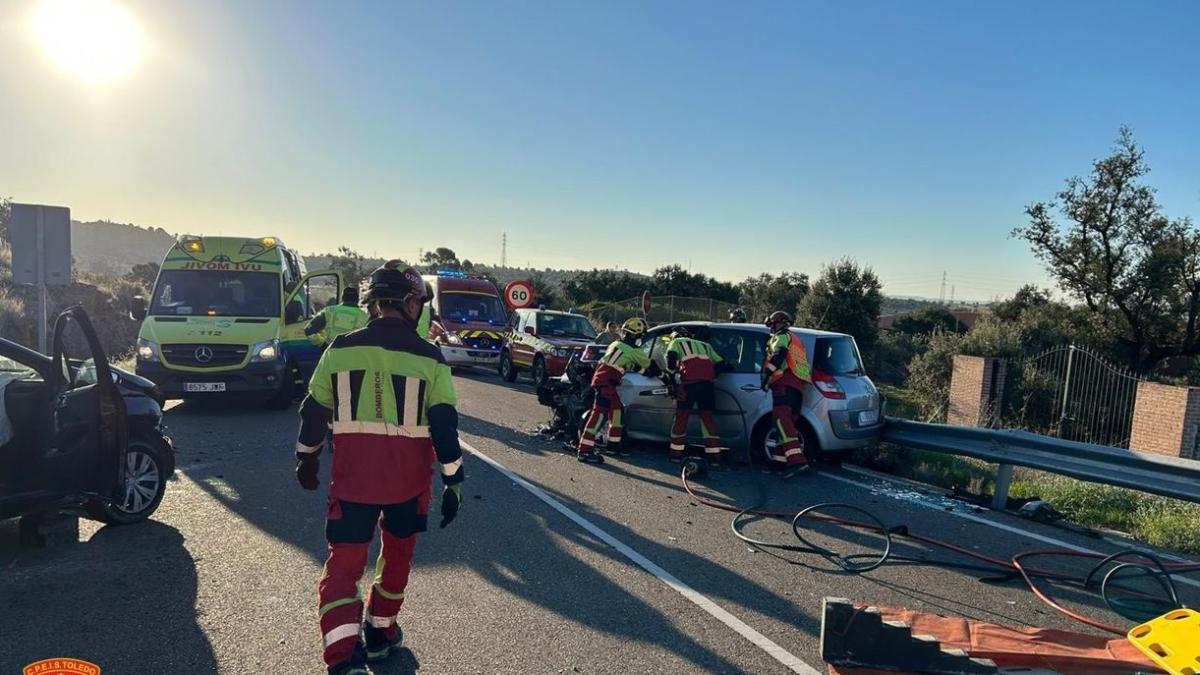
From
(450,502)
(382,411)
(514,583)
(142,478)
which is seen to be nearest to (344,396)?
(382,411)

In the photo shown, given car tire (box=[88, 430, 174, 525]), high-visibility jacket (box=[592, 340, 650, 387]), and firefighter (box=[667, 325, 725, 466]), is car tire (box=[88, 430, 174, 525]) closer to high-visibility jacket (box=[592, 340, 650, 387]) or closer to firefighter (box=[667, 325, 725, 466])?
high-visibility jacket (box=[592, 340, 650, 387])

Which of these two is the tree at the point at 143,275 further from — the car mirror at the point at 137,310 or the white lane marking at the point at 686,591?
the white lane marking at the point at 686,591

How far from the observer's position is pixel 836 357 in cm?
861

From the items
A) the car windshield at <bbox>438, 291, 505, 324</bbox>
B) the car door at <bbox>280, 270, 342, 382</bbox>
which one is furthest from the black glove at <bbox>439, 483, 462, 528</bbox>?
the car windshield at <bbox>438, 291, 505, 324</bbox>

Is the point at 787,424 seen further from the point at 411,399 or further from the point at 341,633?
the point at 341,633

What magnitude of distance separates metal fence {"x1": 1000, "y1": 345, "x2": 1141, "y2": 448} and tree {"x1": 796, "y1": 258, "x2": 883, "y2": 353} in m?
10.3

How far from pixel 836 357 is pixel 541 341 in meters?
8.57

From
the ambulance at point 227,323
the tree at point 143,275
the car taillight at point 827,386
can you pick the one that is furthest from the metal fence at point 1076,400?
the tree at point 143,275

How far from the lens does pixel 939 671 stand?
12.1 ft

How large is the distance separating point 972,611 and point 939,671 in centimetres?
124

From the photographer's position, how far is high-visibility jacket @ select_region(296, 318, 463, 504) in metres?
3.49

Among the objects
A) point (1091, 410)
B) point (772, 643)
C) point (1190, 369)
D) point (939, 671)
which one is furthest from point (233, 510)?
point (1190, 369)

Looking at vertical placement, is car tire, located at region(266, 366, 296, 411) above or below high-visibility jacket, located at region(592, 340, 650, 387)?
below

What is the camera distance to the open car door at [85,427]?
5.22m
